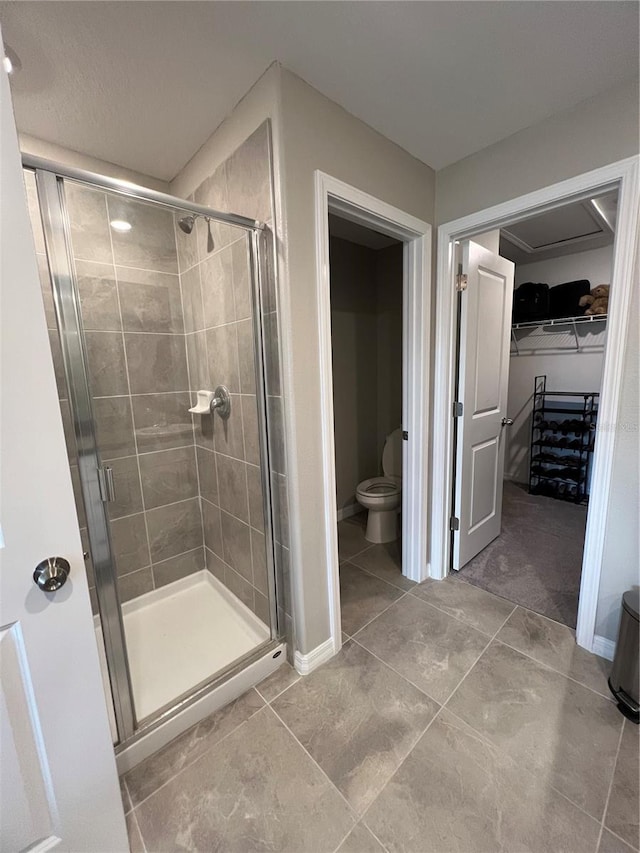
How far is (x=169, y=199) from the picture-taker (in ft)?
4.07

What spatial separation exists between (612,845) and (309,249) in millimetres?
2104

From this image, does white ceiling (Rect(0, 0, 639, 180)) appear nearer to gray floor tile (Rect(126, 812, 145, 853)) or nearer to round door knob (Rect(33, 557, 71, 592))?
round door knob (Rect(33, 557, 71, 592))

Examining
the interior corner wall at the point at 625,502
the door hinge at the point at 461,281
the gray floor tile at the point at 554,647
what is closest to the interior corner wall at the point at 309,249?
the door hinge at the point at 461,281

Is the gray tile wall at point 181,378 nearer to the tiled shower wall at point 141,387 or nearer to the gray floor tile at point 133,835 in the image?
the tiled shower wall at point 141,387

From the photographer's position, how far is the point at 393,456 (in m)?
3.03

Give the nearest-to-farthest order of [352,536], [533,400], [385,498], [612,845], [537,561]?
[612,845], [537,561], [385,498], [352,536], [533,400]

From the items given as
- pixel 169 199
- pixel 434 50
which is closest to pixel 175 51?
pixel 169 199

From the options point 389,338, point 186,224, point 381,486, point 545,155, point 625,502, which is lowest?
point 381,486

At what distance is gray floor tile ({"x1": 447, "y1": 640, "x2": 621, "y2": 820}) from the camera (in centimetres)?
114

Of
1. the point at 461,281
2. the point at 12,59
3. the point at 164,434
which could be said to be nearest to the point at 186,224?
the point at 12,59

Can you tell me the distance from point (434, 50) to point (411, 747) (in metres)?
2.43

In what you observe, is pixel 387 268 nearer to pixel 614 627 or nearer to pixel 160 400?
pixel 160 400

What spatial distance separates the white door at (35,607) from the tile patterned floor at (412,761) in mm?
390

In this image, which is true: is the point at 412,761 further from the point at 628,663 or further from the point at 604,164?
the point at 604,164
